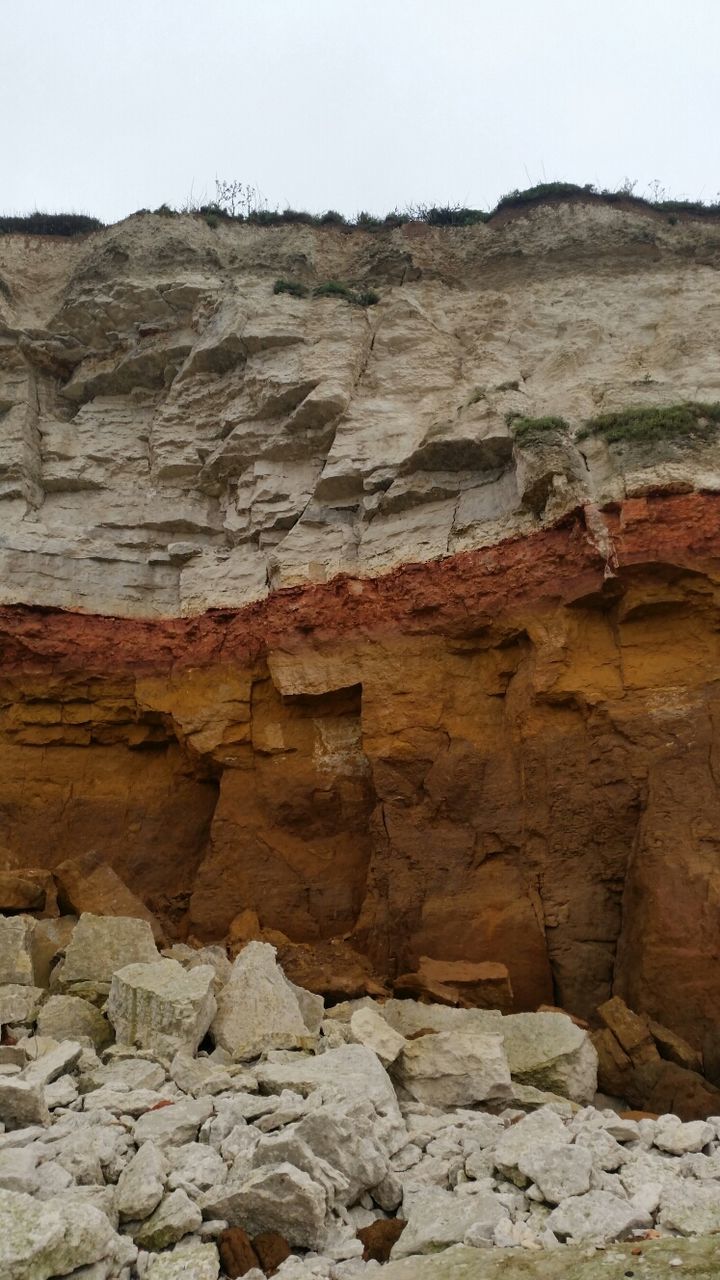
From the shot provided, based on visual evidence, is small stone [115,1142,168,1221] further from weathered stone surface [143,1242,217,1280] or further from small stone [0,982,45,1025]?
small stone [0,982,45,1025]

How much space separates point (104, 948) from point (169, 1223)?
160 inches

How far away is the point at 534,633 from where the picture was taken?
10.1 meters

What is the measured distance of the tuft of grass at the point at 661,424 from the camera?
1089cm

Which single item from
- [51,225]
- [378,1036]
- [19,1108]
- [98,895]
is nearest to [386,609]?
[98,895]

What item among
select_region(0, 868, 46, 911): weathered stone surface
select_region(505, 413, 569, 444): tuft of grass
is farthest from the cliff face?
select_region(0, 868, 46, 911): weathered stone surface

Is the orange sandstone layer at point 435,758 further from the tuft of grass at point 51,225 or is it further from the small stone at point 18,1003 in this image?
the tuft of grass at point 51,225

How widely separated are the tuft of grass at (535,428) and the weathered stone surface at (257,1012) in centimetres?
700

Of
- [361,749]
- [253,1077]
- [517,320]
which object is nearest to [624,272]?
[517,320]

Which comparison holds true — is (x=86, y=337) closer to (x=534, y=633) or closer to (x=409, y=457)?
(x=409, y=457)

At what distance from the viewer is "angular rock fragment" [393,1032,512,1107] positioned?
21.3 feet

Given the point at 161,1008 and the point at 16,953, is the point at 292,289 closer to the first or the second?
the point at 16,953

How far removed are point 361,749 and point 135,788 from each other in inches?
121

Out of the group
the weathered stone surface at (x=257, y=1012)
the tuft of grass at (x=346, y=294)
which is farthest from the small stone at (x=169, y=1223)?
the tuft of grass at (x=346, y=294)

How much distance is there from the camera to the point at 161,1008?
7.10 m
